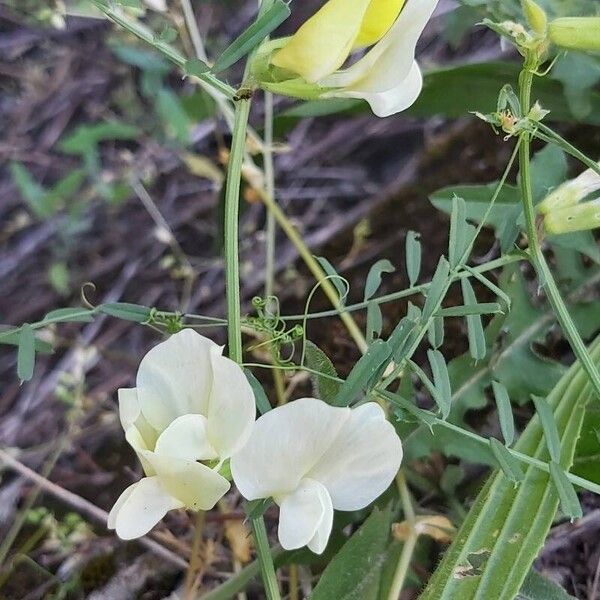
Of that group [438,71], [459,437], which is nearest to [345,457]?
[459,437]

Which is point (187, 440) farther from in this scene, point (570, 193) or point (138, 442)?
point (570, 193)

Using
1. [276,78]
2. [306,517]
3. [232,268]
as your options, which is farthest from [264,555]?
[276,78]

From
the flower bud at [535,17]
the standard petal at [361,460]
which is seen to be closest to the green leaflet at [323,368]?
the standard petal at [361,460]

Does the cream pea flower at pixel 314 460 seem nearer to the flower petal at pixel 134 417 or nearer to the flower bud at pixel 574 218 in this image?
the flower petal at pixel 134 417

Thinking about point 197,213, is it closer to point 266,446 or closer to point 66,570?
point 66,570

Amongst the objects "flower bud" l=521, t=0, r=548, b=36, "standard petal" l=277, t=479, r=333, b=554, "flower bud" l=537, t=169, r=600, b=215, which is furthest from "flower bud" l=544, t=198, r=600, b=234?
"standard petal" l=277, t=479, r=333, b=554
